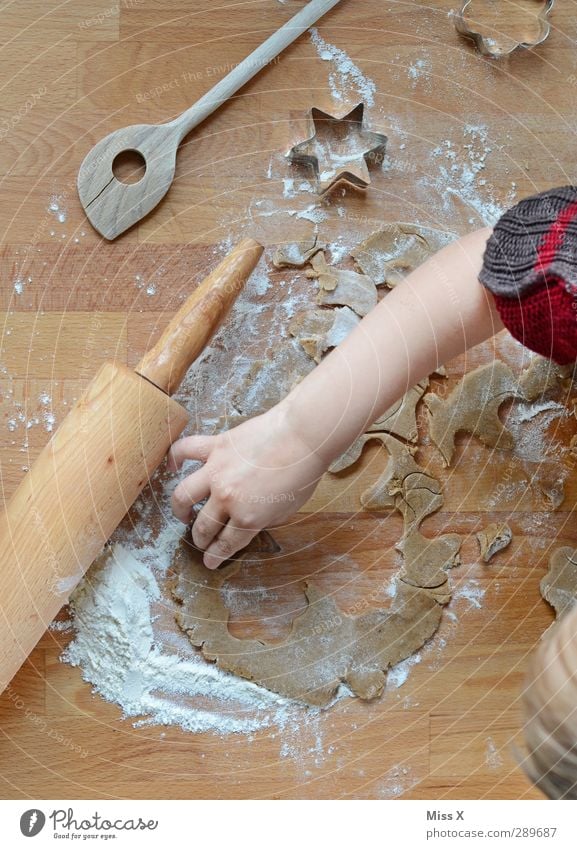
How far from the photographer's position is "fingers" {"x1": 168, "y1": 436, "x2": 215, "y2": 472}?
0.73m

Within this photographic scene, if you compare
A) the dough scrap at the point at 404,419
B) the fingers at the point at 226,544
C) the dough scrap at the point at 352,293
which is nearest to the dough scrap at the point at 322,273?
the dough scrap at the point at 352,293

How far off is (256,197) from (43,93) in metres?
0.21

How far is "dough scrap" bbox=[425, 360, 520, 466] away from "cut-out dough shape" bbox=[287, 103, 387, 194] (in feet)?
0.65

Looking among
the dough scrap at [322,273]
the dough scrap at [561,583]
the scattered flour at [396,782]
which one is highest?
the dough scrap at [322,273]

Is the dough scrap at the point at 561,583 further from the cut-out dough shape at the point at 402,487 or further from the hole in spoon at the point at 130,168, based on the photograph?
the hole in spoon at the point at 130,168

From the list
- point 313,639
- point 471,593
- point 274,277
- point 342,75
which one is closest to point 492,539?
point 471,593

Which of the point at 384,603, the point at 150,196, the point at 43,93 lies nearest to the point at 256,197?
the point at 150,196

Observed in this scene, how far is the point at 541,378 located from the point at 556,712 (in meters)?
0.31

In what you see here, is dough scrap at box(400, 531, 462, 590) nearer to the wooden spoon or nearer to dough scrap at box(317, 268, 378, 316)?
dough scrap at box(317, 268, 378, 316)

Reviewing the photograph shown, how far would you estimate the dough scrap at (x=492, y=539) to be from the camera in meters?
0.77

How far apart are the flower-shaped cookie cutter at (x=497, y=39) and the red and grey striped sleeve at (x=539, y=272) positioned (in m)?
0.24

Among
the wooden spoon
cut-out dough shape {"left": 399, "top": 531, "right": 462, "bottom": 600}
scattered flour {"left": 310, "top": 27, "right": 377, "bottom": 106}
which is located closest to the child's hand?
cut-out dough shape {"left": 399, "top": 531, "right": 462, "bottom": 600}

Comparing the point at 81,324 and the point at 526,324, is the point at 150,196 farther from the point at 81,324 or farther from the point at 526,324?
the point at 526,324

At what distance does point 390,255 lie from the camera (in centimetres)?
79
